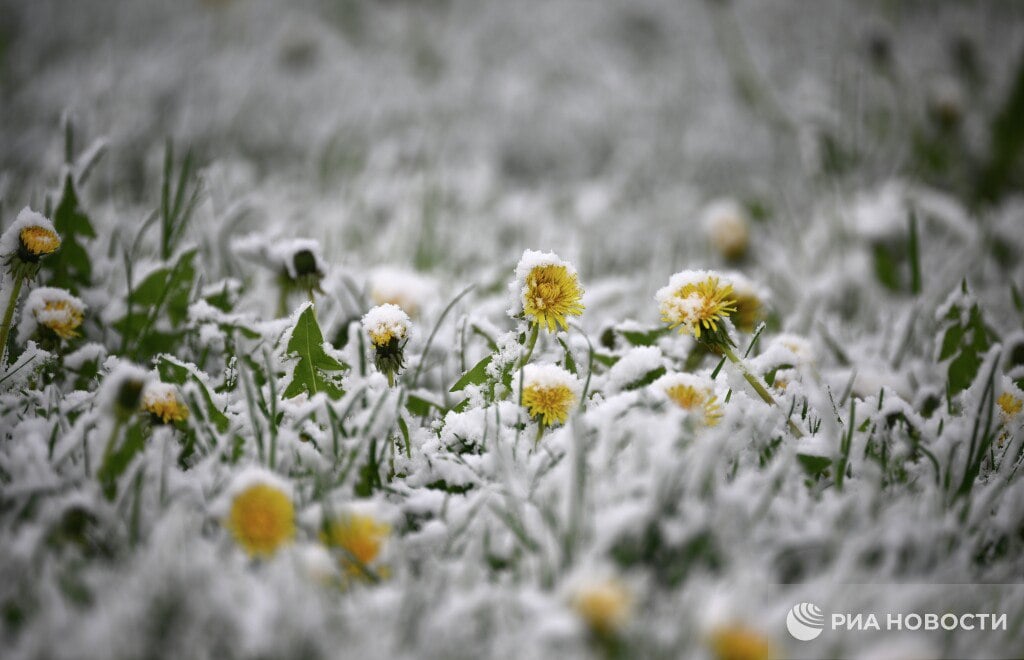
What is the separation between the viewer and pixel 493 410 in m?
0.97

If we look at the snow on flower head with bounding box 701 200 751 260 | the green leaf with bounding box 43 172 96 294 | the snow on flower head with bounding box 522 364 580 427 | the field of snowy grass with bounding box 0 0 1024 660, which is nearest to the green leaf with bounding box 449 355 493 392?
the field of snowy grass with bounding box 0 0 1024 660

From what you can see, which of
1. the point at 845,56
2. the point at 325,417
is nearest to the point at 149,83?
the point at 325,417

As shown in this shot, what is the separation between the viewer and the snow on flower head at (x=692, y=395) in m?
0.91

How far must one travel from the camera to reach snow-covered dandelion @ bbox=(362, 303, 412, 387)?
94cm

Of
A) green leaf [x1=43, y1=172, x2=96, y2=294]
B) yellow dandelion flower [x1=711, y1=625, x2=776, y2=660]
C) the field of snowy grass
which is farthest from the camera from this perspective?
green leaf [x1=43, y1=172, x2=96, y2=294]

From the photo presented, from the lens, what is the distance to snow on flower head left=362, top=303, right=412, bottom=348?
→ 0.94 meters

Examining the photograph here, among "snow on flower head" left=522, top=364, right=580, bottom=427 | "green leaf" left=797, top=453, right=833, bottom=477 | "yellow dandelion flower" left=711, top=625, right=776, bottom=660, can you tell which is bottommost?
"yellow dandelion flower" left=711, top=625, right=776, bottom=660

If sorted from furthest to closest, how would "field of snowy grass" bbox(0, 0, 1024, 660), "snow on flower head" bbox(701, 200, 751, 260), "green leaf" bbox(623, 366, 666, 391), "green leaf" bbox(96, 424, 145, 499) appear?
1. "snow on flower head" bbox(701, 200, 751, 260)
2. "green leaf" bbox(623, 366, 666, 391)
3. "green leaf" bbox(96, 424, 145, 499)
4. "field of snowy grass" bbox(0, 0, 1024, 660)

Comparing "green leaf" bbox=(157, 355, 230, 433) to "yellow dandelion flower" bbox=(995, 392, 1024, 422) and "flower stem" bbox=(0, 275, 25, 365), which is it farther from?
"yellow dandelion flower" bbox=(995, 392, 1024, 422)

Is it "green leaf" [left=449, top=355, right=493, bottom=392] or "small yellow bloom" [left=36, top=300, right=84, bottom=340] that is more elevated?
"small yellow bloom" [left=36, top=300, right=84, bottom=340]

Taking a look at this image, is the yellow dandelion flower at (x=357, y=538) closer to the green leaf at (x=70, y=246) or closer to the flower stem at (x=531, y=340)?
the flower stem at (x=531, y=340)

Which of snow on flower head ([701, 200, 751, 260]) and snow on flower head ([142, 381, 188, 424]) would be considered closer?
snow on flower head ([142, 381, 188, 424])

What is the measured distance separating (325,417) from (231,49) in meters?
3.12

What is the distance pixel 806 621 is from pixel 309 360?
0.69m
